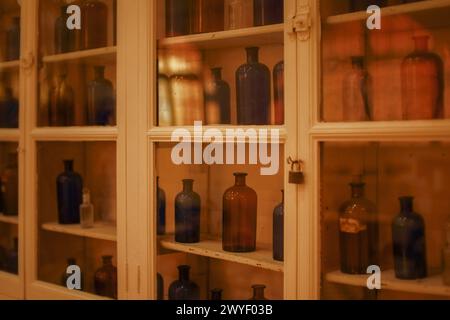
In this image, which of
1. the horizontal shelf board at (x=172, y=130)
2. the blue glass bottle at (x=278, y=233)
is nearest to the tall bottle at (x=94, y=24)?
the horizontal shelf board at (x=172, y=130)

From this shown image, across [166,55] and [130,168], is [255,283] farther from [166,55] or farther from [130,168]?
[166,55]

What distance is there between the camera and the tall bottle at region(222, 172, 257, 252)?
1812mm

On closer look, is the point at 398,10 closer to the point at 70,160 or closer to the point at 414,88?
the point at 414,88

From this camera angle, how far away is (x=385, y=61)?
1507 millimetres

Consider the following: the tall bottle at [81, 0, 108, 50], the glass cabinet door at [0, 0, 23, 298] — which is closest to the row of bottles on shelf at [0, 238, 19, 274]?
the glass cabinet door at [0, 0, 23, 298]

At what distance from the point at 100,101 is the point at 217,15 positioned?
0.58 metres

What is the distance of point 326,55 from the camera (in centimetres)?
152

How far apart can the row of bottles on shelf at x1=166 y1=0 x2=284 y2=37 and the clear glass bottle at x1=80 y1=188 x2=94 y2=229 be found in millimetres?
771

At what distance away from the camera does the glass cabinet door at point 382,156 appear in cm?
144

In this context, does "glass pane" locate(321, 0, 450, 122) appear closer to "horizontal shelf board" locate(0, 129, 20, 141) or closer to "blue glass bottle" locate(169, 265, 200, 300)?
"blue glass bottle" locate(169, 265, 200, 300)

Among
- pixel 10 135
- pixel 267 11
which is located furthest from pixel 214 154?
pixel 10 135

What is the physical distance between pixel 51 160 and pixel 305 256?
3.88ft

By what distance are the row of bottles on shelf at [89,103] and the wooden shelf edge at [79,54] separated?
5 cm

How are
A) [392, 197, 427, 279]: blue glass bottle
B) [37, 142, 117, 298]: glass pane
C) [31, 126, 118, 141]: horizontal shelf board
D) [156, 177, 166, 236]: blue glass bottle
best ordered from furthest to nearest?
[37, 142, 117, 298]: glass pane → [31, 126, 118, 141]: horizontal shelf board → [156, 177, 166, 236]: blue glass bottle → [392, 197, 427, 279]: blue glass bottle
